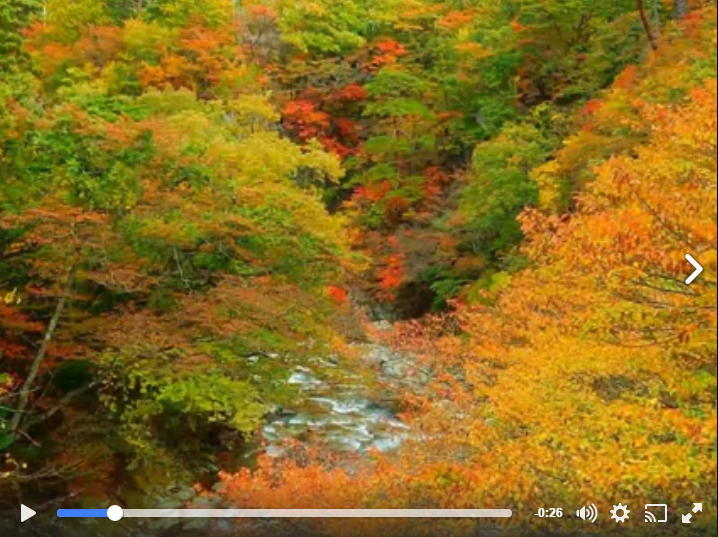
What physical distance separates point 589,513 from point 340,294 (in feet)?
31.3

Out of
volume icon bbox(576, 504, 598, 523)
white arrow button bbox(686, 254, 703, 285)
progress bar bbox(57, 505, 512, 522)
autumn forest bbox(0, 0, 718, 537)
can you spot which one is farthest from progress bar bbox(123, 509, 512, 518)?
white arrow button bbox(686, 254, 703, 285)

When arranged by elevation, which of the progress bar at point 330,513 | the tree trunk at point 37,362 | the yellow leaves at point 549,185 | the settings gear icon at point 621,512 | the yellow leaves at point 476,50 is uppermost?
A: the yellow leaves at point 476,50

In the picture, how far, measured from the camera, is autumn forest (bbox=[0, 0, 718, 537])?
4.88m

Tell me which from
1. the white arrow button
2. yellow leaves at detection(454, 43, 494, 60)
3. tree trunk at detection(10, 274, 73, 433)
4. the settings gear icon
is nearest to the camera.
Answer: the white arrow button

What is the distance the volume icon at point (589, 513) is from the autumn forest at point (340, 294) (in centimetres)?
6

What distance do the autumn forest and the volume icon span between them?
0.06 metres

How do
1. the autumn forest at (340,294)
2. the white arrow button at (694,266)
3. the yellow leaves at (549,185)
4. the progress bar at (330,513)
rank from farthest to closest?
the yellow leaves at (549,185)
the progress bar at (330,513)
the autumn forest at (340,294)
the white arrow button at (694,266)

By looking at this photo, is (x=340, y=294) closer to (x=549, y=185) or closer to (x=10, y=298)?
(x=549, y=185)

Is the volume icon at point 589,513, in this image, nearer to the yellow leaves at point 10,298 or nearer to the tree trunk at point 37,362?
the yellow leaves at point 10,298

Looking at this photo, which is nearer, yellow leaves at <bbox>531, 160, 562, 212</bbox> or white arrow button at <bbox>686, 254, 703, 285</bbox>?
white arrow button at <bbox>686, 254, 703, 285</bbox>

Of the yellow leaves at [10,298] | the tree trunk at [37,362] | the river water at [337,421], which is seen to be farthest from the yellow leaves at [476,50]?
the yellow leaves at [10,298]

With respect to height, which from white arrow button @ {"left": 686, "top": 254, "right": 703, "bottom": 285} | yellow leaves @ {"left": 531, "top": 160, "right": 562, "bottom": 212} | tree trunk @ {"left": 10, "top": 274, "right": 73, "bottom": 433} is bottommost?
white arrow button @ {"left": 686, "top": 254, "right": 703, "bottom": 285}

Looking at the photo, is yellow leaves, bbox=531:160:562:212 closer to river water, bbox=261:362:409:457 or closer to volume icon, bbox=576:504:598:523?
river water, bbox=261:362:409:457

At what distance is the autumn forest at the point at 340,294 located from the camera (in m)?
4.88
